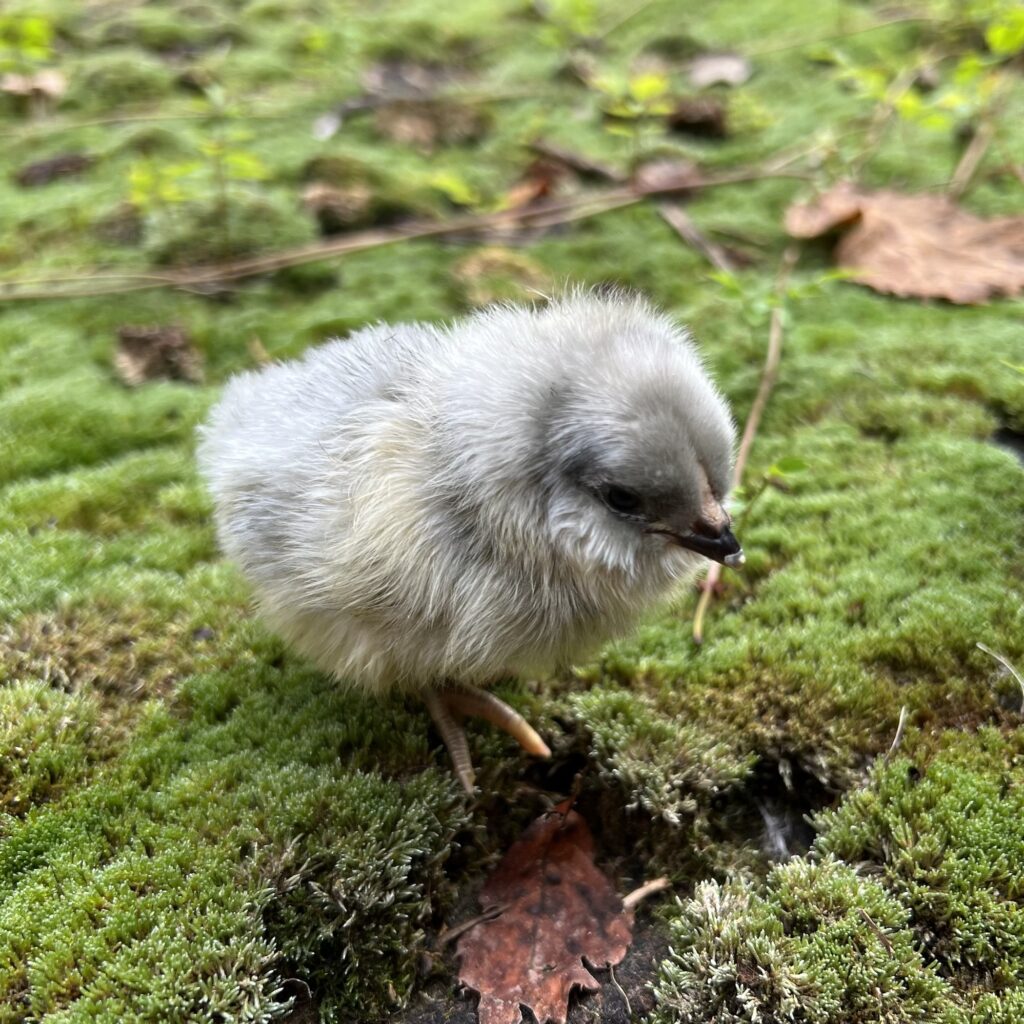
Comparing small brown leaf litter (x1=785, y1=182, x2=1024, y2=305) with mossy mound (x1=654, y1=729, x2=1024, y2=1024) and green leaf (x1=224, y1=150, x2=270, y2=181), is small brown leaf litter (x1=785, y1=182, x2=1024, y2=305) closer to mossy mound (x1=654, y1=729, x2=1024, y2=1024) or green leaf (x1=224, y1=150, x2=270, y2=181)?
mossy mound (x1=654, y1=729, x2=1024, y2=1024)

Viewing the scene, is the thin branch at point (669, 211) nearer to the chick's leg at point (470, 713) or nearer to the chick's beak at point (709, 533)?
the chick's beak at point (709, 533)

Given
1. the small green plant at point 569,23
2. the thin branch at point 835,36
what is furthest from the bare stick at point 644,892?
the thin branch at point 835,36

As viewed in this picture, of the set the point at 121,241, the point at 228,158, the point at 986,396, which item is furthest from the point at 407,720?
the point at 121,241

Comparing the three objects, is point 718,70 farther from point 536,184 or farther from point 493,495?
point 493,495

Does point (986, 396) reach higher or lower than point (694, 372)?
lower

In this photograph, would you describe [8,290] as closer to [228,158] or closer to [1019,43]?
[228,158]
